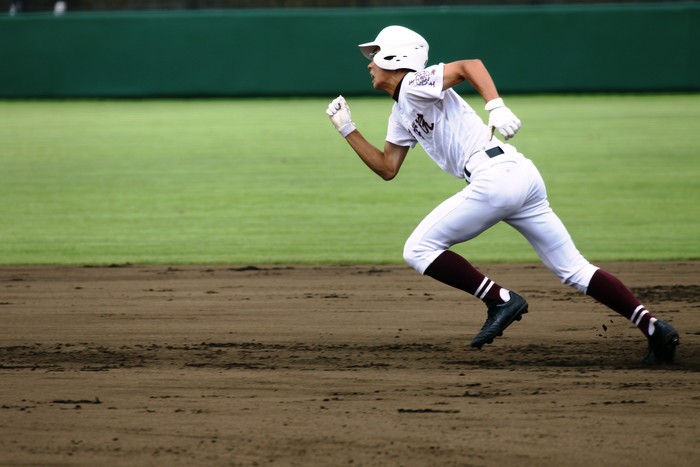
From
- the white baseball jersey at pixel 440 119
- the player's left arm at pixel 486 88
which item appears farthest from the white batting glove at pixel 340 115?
the player's left arm at pixel 486 88

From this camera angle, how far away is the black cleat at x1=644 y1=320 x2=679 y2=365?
226 inches

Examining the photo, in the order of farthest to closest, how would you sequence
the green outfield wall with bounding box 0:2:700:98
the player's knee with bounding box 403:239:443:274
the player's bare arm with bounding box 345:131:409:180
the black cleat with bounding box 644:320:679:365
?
the green outfield wall with bounding box 0:2:700:98, the player's bare arm with bounding box 345:131:409:180, the player's knee with bounding box 403:239:443:274, the black cleat with bounding box 644:320:679:365

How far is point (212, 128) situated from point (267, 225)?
9266 millimetres

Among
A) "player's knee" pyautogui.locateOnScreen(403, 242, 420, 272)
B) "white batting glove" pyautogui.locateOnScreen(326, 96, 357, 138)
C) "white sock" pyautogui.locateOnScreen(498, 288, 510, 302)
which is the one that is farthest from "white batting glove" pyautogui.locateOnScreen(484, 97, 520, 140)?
"white batting glove" pyautogui.locateOnScreen(326, 96, 357, 138)

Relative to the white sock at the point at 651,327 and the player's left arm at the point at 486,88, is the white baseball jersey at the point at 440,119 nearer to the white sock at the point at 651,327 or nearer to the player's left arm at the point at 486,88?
the player's left arm at the point at 486,88

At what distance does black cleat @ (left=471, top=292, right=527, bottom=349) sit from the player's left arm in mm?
1007

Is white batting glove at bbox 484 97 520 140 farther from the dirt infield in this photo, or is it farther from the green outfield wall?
the green outfield wall

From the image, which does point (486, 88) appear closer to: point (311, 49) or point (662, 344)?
point (662, 344)

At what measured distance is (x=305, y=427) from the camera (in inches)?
189

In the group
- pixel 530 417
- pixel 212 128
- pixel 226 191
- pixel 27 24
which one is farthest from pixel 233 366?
pixel 27 24

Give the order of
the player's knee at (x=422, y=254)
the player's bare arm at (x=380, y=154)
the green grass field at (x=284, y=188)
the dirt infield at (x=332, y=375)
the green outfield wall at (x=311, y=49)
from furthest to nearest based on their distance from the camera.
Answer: the green outfield wall at (x=311, y=49) < the green grass field at (x=284, y=188) < the player's bare arm at (x=380, y=154) < the player's knee at (x=422, y=254) < the dirt infield at (x=332, y=375)

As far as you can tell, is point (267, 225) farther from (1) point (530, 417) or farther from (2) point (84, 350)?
(1) point (530, 417)

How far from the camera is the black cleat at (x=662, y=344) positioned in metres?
5.75

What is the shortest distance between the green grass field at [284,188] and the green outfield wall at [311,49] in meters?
3.05
